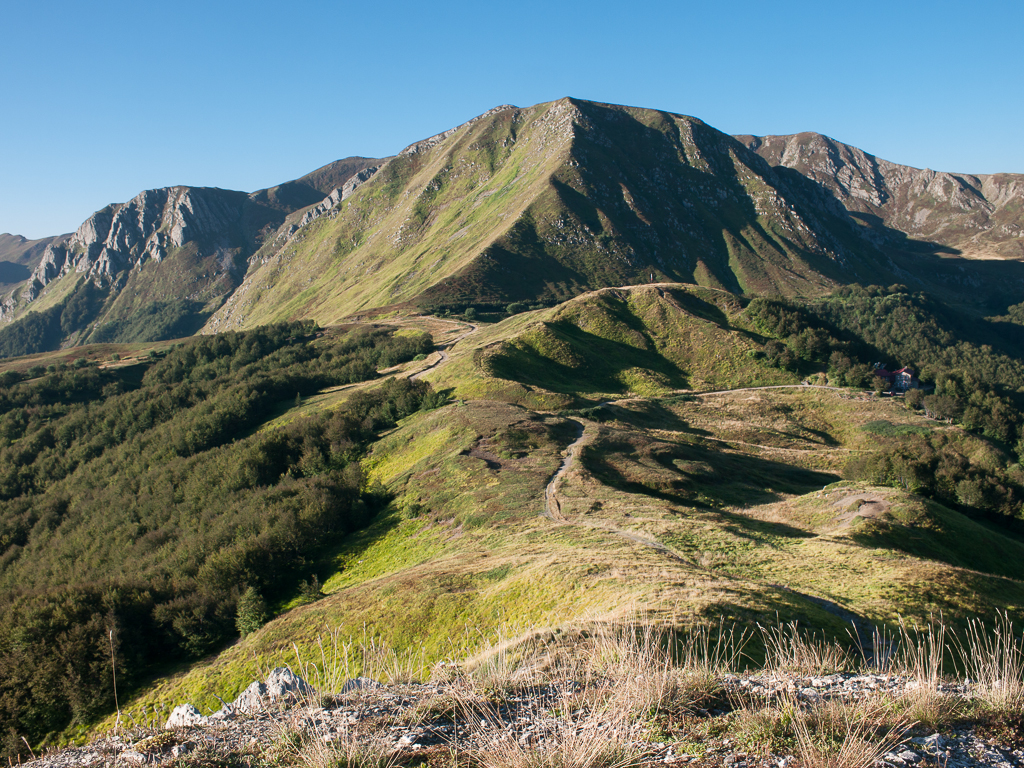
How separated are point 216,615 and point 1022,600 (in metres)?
41.2

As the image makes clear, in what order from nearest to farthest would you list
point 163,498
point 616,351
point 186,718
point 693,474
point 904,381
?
point 186,718
point 693,474
point 163,498
point 904,381
point 616,351

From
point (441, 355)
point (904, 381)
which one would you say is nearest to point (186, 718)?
point (441, 355)

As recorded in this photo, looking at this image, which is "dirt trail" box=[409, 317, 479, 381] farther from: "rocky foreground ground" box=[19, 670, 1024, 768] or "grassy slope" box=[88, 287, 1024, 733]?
"rocky foreground ground" box=[19, 670, 1024, 768]

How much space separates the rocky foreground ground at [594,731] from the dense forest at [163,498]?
244 cm

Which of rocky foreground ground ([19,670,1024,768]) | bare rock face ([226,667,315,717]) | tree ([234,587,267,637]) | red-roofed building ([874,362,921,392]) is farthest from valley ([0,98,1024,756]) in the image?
red-roofed building ([874,362,921,392])

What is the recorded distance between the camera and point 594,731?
21.0 ft

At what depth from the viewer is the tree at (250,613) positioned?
108 ft

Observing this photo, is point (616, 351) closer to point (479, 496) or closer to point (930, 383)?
point (930, 383)

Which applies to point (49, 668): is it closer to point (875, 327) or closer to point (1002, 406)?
point (1002, 406)

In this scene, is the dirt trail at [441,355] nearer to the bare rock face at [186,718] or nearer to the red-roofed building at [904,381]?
the red-roofed building at [904,381]

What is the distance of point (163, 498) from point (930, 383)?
392ft

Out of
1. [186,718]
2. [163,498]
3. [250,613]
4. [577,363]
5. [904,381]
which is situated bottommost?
[250,613]

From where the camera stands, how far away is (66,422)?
99.2 meters

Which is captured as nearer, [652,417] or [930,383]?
[652,417]
